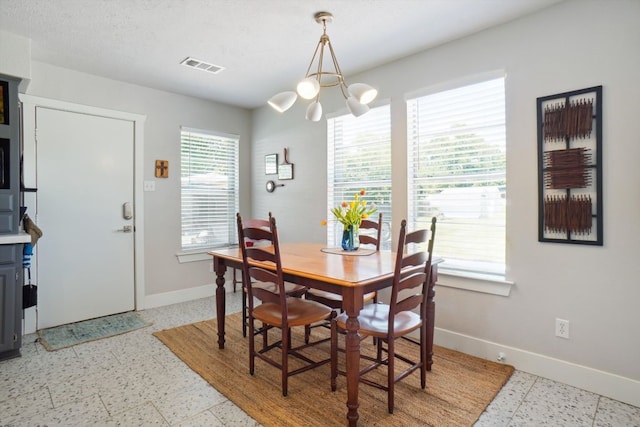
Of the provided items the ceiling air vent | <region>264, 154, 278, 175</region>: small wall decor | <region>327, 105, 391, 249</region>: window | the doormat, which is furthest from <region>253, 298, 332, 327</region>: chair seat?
<region>264, 154, 278, 175</region>: small wall decor

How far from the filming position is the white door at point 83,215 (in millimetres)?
3227

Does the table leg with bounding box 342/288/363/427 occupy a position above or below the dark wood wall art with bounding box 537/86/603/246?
below

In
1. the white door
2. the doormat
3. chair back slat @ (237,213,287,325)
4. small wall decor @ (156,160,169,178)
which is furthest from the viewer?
small wall decor @ (156,160,169,178)

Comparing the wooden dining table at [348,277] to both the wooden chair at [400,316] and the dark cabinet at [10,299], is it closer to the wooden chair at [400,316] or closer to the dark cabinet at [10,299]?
the wooden chair at [400,316]

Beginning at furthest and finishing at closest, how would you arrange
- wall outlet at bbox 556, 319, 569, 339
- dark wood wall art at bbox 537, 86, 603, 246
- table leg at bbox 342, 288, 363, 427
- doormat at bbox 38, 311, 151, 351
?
doormat at bbox 38, 311, 151, 351, wall outlet at bbox 556, 319, 569, 339, dark wood wall art at bbox 537, 86, 603, 246, table leg at bbox 342, 288, 363, 427

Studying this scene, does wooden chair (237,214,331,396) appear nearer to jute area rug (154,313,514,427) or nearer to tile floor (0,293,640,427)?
jute area rug (154,313,514,427)

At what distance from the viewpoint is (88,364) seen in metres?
2.54

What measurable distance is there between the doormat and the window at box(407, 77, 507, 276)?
290cm

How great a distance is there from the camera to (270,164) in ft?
14.8

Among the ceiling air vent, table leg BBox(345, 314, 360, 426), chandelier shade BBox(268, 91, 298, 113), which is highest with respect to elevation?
the ceiling air vent

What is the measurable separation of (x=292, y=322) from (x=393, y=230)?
147 centimetres

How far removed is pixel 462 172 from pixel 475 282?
0.87 m

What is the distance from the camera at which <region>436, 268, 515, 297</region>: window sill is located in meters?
2.52

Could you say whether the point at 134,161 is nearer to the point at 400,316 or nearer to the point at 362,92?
the point at 362,92
